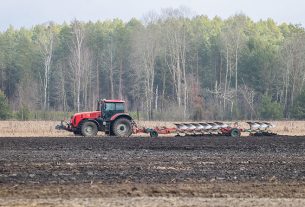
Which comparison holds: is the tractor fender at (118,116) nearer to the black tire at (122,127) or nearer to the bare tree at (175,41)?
the black tire at (122,127)

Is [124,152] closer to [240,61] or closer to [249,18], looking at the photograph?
[240,61]

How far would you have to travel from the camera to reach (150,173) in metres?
20.3

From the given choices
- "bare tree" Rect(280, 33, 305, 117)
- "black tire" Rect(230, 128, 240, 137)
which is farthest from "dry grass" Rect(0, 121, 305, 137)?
"bare tree" Rect(280, 33, 305, 117)

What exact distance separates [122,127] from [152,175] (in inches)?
838

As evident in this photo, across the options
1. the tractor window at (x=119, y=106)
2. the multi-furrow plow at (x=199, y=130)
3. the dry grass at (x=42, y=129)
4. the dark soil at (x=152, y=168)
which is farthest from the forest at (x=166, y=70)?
the dark soil at (x=152, y=168)

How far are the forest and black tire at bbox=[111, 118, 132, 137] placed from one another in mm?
25399

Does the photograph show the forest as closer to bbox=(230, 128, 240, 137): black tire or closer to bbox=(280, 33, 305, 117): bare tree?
bbox=(280, 33, 305, 117): bare tree

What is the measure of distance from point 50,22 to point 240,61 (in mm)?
37618

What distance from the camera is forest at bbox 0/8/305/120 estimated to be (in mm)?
75312

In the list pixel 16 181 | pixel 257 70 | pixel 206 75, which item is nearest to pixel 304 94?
pixel 257 70

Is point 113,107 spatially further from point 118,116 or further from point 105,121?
point 105,121

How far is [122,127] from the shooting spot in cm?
4103

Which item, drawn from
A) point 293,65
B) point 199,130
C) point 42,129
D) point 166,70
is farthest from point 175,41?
point 199,130

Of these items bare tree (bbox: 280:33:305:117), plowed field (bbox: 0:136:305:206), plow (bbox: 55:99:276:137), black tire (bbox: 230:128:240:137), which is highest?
bare tree (bbox: 280:33:305:117)
